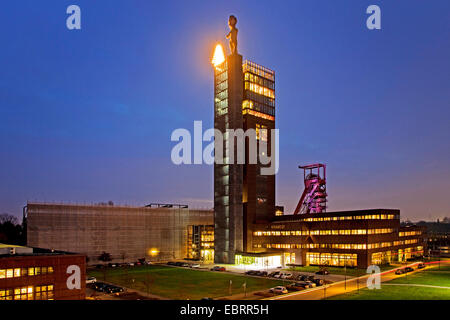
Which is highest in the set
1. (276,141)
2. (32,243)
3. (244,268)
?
(276,141)

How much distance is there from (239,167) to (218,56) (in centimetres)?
4001

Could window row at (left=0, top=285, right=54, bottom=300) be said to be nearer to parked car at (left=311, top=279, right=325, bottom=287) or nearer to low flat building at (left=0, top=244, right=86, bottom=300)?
low flat building at (left=0, top=244, right=86, bottom=300)

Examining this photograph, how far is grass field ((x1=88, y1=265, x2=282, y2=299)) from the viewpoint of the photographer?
6350 cm

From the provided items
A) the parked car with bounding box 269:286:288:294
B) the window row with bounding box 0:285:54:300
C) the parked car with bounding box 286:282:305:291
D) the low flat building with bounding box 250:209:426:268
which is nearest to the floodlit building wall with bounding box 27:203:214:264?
the low flat building with bounding box 250:209:426:268

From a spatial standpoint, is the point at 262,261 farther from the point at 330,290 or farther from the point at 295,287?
the point at 330,290

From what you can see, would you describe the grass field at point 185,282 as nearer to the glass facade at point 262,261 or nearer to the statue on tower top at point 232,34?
the glass facade at point 262,261

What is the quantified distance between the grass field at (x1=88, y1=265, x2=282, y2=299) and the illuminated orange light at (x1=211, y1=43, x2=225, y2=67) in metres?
69.5

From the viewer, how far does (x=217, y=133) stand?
12094 cm

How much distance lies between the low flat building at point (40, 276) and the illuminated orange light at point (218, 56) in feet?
290

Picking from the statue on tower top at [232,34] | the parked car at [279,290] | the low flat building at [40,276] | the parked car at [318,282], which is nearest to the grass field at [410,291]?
the parked car at [279,290]

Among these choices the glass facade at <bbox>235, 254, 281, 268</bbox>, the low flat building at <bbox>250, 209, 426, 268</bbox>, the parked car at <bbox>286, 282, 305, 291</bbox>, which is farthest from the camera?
the glass facade at <bbox>235, 254, 281, 268</bbox>

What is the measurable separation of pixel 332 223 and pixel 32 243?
Answer: 84.5 meters
